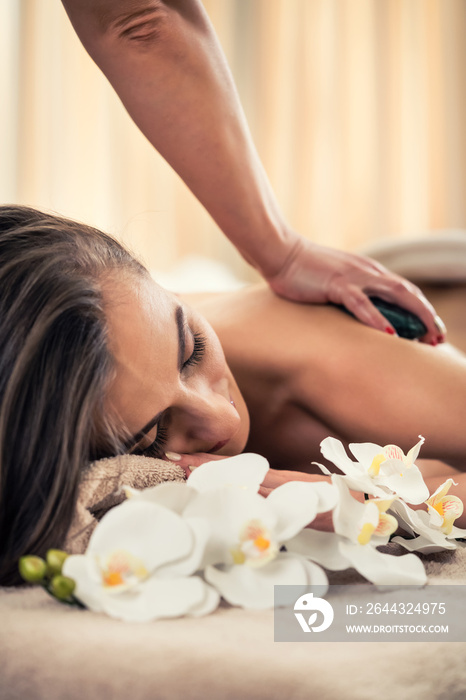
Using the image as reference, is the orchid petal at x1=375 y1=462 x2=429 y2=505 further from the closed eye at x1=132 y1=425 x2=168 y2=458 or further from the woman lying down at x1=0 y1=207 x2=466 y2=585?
the closed eye at x1=132 y1=425 x2=168 y2=458

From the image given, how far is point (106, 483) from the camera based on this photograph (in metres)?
0.64

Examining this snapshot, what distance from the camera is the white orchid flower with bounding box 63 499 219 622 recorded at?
49 cm

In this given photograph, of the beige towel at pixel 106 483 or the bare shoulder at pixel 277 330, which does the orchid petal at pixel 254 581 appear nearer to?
the beige towel at pixel 106 483

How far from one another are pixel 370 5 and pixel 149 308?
3.16 m

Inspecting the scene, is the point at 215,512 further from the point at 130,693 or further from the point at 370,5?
the point at 370,5

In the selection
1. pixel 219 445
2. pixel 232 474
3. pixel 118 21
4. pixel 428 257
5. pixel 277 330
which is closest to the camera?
pixel 232 474

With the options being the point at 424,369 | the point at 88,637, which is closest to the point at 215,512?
the point at 88,637

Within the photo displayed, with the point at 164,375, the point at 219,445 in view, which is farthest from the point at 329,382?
the point at 164,375

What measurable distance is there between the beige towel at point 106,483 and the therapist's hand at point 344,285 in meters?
0.52

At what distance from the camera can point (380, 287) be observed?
45.1 inches

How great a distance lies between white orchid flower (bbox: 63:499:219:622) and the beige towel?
9 centimetres

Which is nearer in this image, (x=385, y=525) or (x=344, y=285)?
(x=385, y=525)

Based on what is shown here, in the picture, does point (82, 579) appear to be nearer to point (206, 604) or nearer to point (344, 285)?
point (206, 604)

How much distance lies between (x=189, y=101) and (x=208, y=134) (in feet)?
0.19
